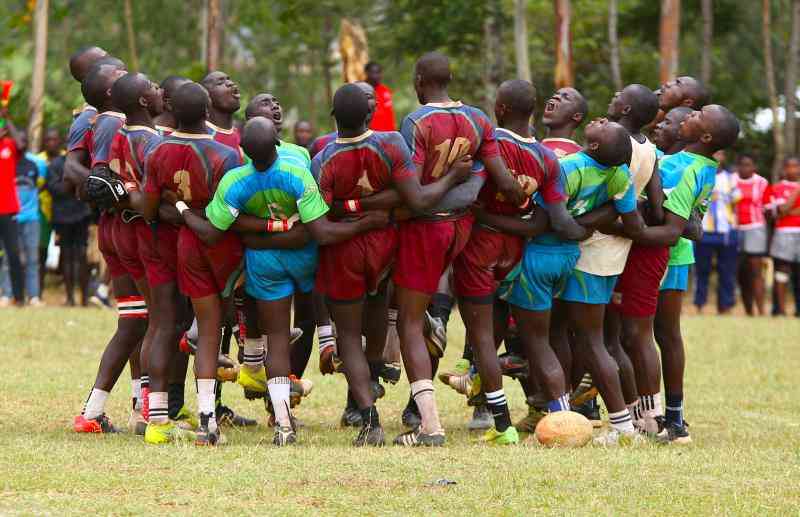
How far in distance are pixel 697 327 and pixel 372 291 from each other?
36.7 ft

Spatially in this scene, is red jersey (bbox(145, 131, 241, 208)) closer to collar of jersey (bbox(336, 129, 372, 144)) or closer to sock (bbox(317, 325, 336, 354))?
collar of jersey (bbox(336, 129, 372, 144))

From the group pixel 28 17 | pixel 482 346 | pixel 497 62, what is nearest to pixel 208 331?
pixel 482 346

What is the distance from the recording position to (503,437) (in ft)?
29.5

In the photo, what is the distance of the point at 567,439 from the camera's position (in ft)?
28.8

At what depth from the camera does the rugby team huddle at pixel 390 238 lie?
28.2 feet

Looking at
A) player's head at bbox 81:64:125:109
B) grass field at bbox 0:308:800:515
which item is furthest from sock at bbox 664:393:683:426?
player's head at bbox 81:64:125:109

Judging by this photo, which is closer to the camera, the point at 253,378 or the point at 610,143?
the point at 610,143

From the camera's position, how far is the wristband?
28.3 ft

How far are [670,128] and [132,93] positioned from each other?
12.0 feet

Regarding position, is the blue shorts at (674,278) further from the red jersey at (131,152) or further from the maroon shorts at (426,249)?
the red jersey at (131,152)

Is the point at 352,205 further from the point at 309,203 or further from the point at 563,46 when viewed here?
the point at 563,46

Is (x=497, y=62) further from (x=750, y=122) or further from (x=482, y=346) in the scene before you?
(x=482, y=346)

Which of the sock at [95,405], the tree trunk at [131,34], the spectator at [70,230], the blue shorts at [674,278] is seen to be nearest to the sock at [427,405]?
the blue shorts at [674,278]

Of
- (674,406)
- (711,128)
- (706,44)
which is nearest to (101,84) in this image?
(711,128)
